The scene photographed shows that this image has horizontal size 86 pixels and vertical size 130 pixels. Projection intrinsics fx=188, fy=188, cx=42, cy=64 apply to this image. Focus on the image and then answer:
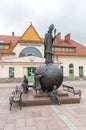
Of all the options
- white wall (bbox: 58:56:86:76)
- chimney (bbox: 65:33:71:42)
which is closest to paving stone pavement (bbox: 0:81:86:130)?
white wall (bbox: 58:56:86:76)

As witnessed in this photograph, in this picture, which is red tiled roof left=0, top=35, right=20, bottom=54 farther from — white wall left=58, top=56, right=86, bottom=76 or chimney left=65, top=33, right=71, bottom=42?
chimney left=65, top=33, right=71, bottom=42

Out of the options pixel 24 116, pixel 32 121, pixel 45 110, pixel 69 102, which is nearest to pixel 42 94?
pixel 69 102

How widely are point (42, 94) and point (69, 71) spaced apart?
23.7 m

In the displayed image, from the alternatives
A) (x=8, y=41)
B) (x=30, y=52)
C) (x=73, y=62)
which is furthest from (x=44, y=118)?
(x=8, y=41)

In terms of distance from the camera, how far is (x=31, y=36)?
3319 cm

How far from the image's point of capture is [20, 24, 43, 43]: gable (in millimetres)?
32484

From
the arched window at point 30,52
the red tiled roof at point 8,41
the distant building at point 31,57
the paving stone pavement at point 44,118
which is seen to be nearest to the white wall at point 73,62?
the distant building at point 31,57

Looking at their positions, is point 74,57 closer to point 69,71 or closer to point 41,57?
point 69,71

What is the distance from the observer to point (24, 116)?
25.6 feet

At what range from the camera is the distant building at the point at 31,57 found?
98.2ft

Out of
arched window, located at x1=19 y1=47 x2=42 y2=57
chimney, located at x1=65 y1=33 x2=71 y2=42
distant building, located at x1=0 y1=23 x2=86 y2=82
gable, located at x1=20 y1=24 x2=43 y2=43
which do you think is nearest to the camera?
distant building, located at x1=0 y1=23 x2=86 y2=82

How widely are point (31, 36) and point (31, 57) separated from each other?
486 centimetres

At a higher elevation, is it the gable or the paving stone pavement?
the gable

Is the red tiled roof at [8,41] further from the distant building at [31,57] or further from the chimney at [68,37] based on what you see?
the chimney at [68,37]
